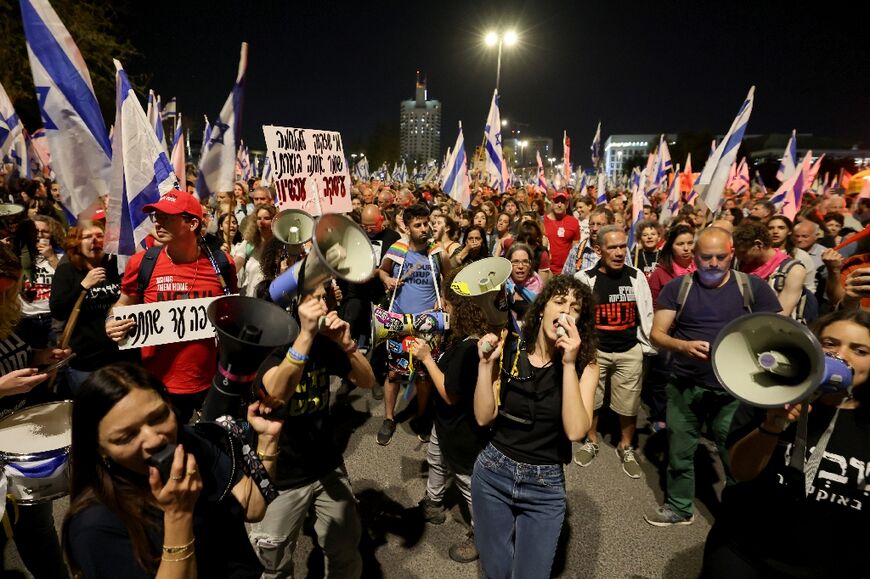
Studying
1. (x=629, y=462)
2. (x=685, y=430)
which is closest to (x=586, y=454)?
(x=629, y=462)

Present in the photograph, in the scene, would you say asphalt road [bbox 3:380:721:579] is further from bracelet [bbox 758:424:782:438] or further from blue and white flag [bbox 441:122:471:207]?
blue and white flag [bbox 441:122:471:207]

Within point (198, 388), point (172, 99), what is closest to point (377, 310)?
point (198, 388)

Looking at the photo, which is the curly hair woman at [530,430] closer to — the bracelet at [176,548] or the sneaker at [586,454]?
the bracelet at [176,548]

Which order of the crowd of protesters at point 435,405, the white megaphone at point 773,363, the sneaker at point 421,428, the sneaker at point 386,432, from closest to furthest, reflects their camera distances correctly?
the crowd of protesters at point 435,405, the white megaphone at point 773,363, the sneaker at point 386,432, the sneaker at point 421,428

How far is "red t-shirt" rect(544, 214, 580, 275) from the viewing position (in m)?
7.60

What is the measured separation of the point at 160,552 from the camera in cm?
141

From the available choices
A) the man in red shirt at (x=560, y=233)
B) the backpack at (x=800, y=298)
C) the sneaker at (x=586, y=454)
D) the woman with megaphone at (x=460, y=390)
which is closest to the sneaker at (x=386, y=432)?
the woman with megaphone at (x=460, y=390)

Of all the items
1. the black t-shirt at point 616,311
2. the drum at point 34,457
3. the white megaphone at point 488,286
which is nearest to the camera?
the drum at point 34,457

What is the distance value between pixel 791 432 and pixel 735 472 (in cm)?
28

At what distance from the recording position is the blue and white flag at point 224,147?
4.68 meters

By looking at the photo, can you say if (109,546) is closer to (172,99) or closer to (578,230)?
(578,230)

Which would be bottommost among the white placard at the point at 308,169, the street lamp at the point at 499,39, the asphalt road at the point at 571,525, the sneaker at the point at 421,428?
the asphalt road at the point at 571,525

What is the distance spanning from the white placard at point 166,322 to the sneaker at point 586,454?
11.2 ft

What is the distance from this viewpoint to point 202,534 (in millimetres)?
1516
